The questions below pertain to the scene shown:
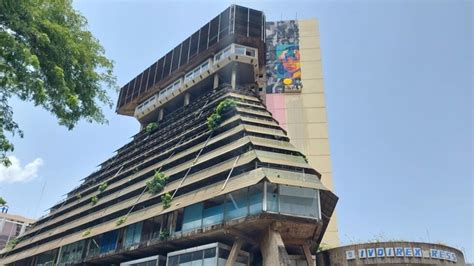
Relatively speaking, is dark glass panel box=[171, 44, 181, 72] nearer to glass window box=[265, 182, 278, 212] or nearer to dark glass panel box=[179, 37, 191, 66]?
dark glass panel box=[179, 37, 191, 66]

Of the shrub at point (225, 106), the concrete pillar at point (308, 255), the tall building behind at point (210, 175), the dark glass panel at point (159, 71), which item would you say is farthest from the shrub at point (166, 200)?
the dark glass panel at point (159, 71)

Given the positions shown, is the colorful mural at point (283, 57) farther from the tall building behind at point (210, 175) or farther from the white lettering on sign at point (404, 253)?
the white lettering on sign at point (404, 253)

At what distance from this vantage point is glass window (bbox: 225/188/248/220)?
26.6 metres

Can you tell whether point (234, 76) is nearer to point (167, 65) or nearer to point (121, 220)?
point (167, 65)

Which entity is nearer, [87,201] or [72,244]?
[72,244]

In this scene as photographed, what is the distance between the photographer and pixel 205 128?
39.9 m

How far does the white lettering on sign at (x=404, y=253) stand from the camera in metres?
27.9

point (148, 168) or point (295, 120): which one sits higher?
point (295, 120)

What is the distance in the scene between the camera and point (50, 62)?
46.4 ft

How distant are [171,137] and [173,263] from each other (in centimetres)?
2042

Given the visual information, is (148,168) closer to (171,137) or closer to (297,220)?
(171,137)

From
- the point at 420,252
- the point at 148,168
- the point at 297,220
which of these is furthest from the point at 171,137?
the point at 420,252

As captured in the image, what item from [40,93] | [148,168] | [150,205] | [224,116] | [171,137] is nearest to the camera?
[40,93]

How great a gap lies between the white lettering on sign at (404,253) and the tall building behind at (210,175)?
425cm
